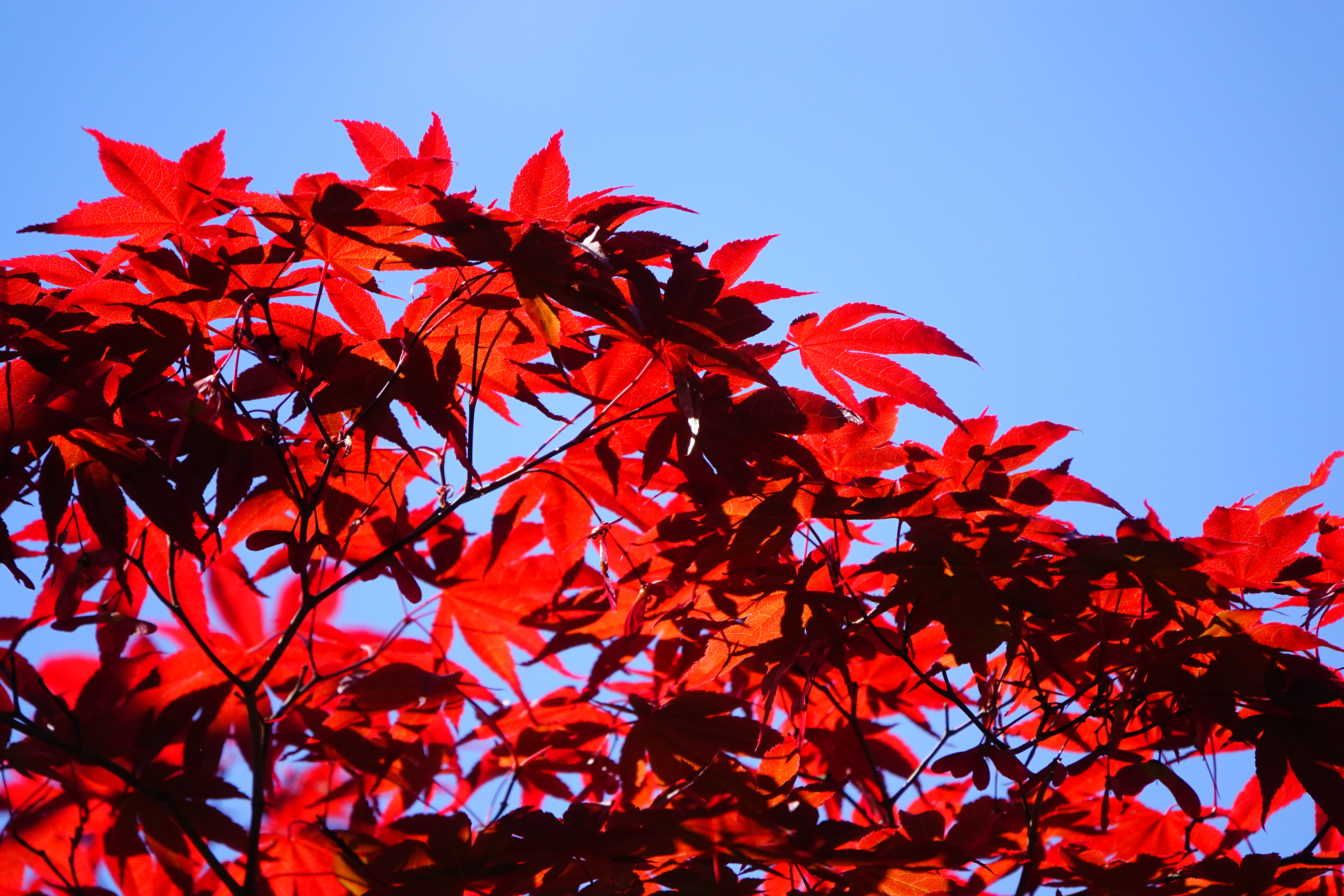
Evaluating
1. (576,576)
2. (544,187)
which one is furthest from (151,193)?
(576,576)

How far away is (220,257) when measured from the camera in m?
1.13

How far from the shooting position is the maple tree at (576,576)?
3.49 feet

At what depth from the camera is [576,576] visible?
1447mm

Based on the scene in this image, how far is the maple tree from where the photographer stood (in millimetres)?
1064

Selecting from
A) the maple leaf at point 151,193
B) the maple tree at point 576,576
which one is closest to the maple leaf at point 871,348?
the maple tree at point 576,576

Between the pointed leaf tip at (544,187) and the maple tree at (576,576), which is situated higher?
the pointed leaf tip at (544,187)

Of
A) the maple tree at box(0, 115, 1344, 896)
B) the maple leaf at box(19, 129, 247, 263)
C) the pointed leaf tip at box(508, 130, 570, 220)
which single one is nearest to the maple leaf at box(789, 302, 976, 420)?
the maple tree at box(0, 115, 1344, 896)

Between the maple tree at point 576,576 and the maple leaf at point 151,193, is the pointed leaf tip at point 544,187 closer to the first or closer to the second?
the maple tree at point 576,576

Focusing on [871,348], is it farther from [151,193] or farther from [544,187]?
[151,193]

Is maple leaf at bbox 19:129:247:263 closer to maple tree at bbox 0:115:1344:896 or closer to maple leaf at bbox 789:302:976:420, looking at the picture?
maple tree at bbox 0:115:1344:896

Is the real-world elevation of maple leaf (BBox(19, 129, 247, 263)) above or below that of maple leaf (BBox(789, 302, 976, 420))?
above

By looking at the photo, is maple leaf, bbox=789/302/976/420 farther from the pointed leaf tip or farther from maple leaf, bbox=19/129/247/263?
maple leaf, bbox=19/129/247/263

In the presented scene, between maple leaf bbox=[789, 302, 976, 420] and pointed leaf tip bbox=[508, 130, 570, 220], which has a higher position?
pointed leaf tip bbox=[508, 130, 570, 220]

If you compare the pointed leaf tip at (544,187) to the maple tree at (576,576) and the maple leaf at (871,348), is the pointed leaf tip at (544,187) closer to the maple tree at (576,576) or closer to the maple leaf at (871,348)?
the maple tree at (576,576)
